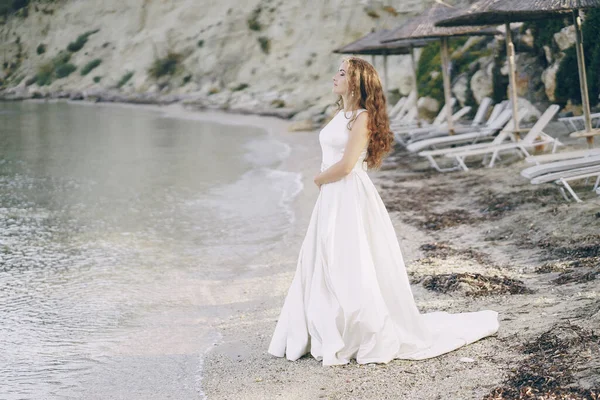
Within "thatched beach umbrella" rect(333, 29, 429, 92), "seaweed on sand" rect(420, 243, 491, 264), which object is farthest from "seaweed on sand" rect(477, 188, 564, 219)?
"thatched beach umbrella" rect(333, 29, 429, 92)

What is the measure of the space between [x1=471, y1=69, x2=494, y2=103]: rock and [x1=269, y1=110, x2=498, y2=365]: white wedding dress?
1708 centimetres

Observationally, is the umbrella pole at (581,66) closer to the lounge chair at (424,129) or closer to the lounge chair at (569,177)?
the lounge chair at (569,177)

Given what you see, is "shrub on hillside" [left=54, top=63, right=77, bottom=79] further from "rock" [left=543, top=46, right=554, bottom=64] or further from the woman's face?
the woman's face

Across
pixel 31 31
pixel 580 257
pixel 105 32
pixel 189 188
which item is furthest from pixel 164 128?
pixel 31 31

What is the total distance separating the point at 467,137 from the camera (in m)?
15.9

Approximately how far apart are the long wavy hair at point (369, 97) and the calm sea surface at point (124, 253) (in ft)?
6.61

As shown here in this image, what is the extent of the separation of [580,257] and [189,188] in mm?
10114

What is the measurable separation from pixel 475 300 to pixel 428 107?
59.3 ft

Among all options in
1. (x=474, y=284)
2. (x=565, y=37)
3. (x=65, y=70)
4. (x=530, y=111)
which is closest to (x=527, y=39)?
(x=565, y=37)

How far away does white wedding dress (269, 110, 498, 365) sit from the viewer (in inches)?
199

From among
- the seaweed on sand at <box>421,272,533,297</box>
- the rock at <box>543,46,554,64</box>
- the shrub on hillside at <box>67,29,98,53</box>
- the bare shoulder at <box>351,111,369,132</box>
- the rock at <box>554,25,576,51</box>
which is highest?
the shrub on hillside at <box>67,29,98,53</box>

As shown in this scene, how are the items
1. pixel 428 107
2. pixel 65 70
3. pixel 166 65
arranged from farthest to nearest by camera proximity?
pixel 65 70 → pixel 166 65 → pixel 428 107

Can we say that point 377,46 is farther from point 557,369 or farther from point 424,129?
point 557,369

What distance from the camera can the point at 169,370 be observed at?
19.0 ft
